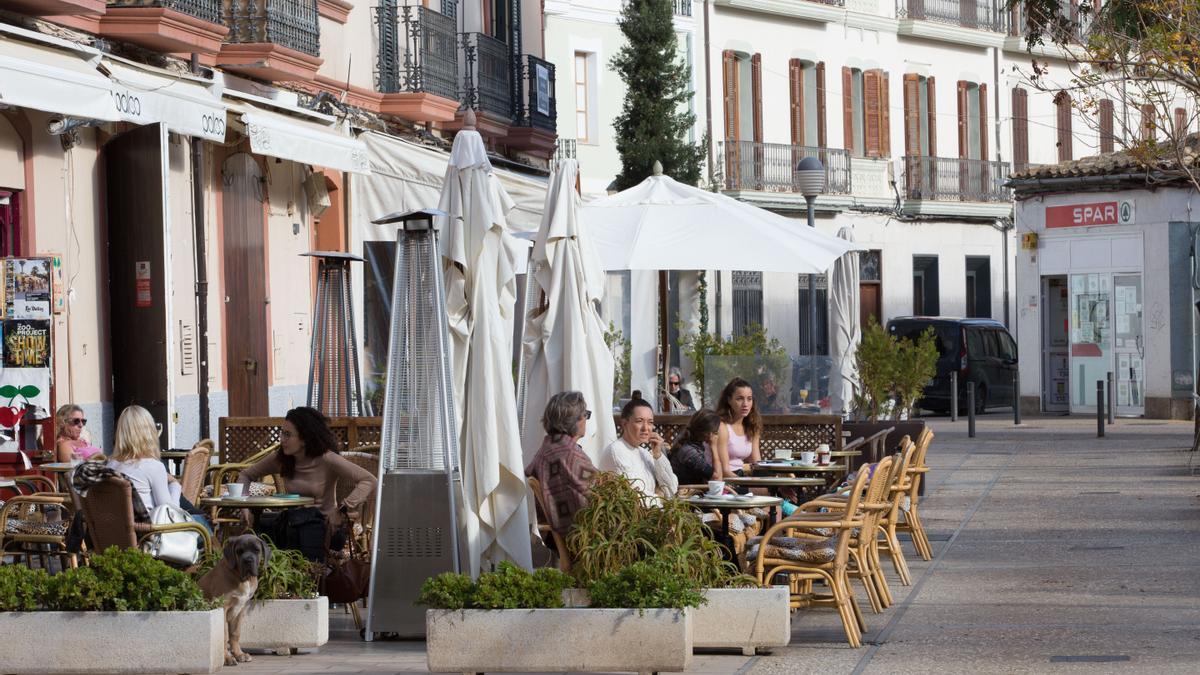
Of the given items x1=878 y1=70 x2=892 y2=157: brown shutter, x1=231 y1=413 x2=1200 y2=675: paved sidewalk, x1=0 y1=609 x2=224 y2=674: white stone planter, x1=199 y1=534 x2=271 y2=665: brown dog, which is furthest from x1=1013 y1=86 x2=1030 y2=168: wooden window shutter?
x1=0 y1=609 x2=224 y2=674: white stone planter

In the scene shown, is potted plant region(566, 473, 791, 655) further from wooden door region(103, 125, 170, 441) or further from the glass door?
the glass door

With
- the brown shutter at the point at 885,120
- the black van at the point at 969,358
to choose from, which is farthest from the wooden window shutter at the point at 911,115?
the black van at the point at 969,358

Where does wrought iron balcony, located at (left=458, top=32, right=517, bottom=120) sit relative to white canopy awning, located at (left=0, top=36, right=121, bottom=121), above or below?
above

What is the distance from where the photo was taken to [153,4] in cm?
1792

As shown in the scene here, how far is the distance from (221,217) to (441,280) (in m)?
10.4

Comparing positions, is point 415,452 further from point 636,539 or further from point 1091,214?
point 1091,214

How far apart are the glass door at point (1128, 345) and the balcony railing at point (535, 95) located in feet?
34.3

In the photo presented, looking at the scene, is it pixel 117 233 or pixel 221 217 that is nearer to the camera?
pixel 117 233

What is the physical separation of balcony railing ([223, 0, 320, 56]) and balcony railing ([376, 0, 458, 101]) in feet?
9.87

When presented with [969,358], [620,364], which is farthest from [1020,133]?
[620,364]

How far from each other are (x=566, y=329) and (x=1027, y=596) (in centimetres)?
313

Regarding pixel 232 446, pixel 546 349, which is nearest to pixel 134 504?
pixel 546 349

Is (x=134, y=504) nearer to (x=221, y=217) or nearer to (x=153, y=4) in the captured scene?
(x=153, y=4)

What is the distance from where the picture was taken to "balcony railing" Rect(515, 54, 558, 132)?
29094mm
